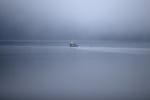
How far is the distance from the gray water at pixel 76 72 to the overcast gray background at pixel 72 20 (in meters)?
0.10

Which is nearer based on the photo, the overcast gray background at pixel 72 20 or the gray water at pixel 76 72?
the gray water at pixel 76 72

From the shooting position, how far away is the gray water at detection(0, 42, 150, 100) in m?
1.58

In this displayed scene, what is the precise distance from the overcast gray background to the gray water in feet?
0.32

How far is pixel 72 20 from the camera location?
2.23 metres

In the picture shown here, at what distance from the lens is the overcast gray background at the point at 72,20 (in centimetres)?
219

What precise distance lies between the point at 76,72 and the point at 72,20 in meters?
0.50

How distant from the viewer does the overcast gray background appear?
2.19m

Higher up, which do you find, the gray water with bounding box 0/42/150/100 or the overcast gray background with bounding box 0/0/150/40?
the overcast gray background with bounding box 0/0/150/40

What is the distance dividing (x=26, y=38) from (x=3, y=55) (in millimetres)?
Answer: 337

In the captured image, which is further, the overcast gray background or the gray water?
the overcast gray background

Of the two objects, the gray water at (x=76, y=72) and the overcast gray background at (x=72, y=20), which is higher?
the overcast gray background at (x=72, y=20)

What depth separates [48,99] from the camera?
1.45m

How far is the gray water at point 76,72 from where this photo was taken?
158 cm

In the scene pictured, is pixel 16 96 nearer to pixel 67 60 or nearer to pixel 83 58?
pixel 67 60
